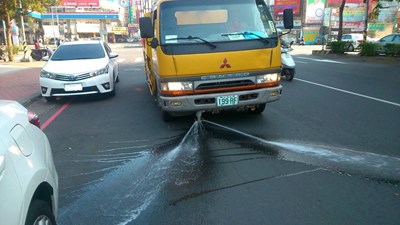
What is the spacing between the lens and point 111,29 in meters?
91.0

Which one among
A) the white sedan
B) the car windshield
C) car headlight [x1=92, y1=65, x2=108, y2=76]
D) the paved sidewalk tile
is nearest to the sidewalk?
the paved sidewalk tile

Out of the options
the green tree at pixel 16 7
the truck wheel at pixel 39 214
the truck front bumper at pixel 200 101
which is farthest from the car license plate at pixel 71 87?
the green tree at pixel 16 7

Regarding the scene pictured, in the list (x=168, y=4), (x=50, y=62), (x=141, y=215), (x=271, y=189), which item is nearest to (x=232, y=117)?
(x=168, y=4)

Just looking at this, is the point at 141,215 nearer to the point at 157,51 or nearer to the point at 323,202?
the point at 323,202

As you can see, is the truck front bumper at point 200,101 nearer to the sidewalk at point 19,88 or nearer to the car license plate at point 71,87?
the car license plate at point 71,87

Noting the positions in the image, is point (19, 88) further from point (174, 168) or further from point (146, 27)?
point (174, 168)

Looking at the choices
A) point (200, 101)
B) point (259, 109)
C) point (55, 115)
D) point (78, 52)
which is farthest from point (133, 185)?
point (78, 52)

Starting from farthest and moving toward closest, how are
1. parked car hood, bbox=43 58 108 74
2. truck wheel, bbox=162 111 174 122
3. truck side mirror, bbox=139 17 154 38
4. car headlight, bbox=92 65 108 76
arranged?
1. car headlight, bbox=92 65 108 76
2. parked car hood, bbox=43 58 108 74
3. truck wheel, bbox=162 111 174 122
4. truck side mirror, bbox=139 17 154 38

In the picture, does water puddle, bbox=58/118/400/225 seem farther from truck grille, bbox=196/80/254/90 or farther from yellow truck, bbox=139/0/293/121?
truck grille, bbox=196/80/254/90

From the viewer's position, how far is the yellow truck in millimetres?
6168

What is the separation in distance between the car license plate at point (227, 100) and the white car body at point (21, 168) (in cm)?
358

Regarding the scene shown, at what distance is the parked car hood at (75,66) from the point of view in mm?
9758

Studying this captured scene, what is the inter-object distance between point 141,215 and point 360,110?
5.95m

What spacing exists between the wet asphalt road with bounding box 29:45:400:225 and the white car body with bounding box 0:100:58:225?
0.98 m
